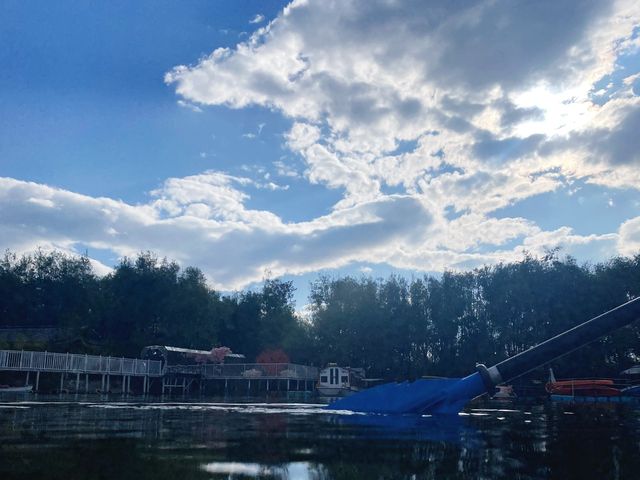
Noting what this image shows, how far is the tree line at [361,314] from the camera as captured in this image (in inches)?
1999

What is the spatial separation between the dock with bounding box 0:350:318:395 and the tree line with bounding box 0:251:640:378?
21.9ft

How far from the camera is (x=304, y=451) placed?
8336mm

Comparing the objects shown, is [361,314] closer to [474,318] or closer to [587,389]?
[474,318]

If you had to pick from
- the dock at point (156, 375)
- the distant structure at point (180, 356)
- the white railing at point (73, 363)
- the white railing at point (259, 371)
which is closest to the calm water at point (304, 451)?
the white railing at point (73, 363)

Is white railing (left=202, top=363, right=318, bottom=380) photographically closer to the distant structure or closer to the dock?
the dock

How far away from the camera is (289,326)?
68.5 meters

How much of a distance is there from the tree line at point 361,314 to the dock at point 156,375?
21.9ft

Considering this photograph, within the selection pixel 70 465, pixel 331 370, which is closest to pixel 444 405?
pixel 70 465

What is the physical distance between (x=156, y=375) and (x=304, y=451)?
1663 inches

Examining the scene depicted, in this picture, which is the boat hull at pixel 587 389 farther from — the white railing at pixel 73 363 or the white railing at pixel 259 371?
the white railing at pixel 73 363

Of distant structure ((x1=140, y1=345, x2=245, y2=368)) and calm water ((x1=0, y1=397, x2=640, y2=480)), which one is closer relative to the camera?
calm water ((x1=0, y1=397, x2=640, y2=480))

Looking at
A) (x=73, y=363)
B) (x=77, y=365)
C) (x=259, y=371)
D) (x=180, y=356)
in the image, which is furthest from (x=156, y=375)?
(x=73, y=363)

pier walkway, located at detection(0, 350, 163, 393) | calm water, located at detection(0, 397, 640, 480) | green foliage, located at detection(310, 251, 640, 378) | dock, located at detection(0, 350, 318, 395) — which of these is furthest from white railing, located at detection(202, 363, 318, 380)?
calm water, located at detection(0, 397, 640, 480)

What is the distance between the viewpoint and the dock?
37.3 m
